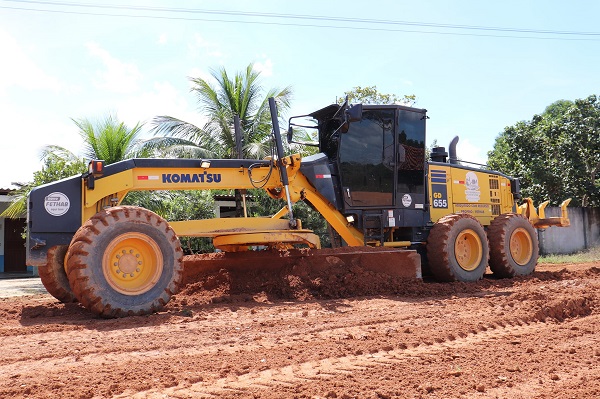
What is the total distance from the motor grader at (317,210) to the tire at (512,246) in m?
0.02

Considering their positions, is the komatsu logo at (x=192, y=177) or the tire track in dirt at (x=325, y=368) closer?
the tire track in dirt at (x=325, y=368)

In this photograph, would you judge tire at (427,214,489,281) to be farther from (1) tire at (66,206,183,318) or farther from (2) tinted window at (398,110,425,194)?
(1) tire at (66,206,183,318)

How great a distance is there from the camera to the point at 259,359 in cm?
445

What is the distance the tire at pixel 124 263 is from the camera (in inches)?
247

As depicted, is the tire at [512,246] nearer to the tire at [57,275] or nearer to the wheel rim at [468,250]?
the wheel rim at [468,250]

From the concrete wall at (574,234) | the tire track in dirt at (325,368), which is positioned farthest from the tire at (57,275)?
the concrete wall at (574,234)

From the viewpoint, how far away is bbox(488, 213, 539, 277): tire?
422 inches

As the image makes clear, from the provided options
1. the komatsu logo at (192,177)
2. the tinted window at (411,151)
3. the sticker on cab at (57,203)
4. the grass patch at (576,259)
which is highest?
the tinted window at (411,151)

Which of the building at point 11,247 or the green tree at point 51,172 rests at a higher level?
the green tree at point 51,172

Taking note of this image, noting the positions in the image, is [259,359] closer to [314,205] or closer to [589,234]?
[314,205]

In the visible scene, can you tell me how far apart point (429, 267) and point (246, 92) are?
41.0 ft

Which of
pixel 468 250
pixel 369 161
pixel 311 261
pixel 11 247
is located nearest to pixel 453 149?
pixel 468 250

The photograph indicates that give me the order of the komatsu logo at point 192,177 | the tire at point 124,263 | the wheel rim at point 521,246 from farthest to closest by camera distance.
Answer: the wheel rim at point 521,246 < the komatsu logo at point 192,177 < the tire at point 124,263

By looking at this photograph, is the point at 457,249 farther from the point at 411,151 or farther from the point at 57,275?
the point at 57,275
